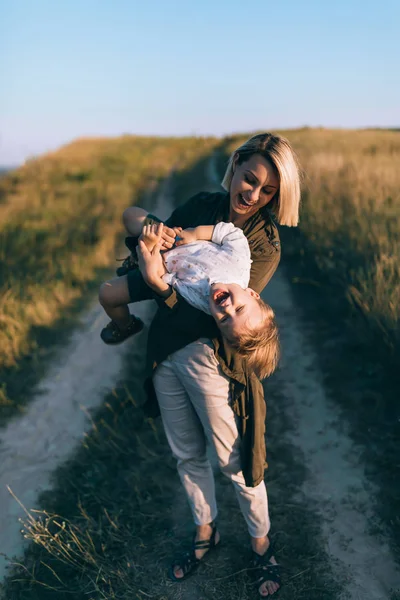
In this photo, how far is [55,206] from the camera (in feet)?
37.8

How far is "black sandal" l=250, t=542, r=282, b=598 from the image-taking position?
284cm

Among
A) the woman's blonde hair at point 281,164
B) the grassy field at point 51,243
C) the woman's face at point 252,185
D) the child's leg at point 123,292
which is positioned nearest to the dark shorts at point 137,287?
the child's leg at point 123,292

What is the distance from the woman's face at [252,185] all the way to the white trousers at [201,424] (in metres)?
0.65

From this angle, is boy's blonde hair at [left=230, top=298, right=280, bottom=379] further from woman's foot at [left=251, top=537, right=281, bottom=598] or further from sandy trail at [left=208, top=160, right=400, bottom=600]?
sandy trail at [left=208, top=160, right=400, bottom=600]

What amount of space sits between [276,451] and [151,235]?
2.29 metres

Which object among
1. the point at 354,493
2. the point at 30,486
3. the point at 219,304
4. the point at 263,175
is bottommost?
the point at 30,486

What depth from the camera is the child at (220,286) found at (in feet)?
7.33

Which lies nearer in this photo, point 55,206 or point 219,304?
point 219,304

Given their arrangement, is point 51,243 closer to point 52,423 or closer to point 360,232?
point 52,423

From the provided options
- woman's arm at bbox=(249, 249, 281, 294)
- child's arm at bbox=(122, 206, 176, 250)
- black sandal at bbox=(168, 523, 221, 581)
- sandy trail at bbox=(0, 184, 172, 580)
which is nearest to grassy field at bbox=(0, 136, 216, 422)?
sandy trail at bbox=(0, 184, 172, 580)

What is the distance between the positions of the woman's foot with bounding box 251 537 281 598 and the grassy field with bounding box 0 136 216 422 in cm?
281

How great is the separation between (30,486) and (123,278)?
2.32 m

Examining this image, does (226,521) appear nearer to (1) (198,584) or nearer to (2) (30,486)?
(1) (198,584)

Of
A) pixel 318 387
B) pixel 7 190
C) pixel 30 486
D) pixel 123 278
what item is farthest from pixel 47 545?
pixel 7 190
